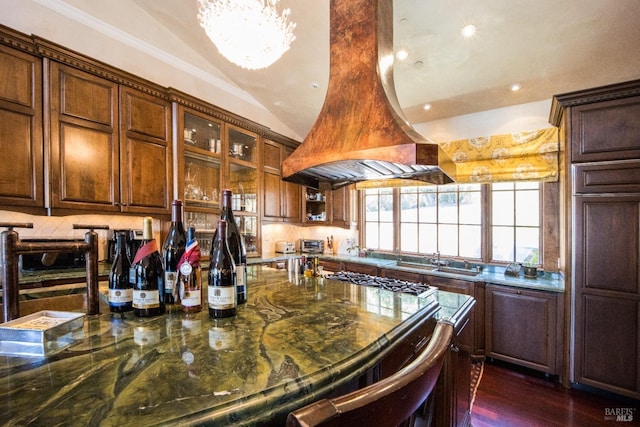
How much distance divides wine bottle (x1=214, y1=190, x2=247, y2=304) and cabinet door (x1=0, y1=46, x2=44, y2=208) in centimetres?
200

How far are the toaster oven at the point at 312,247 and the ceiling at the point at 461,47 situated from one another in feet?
7.32

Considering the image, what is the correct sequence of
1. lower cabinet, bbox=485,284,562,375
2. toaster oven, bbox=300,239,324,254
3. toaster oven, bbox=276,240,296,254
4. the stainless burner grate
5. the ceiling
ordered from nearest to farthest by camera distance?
the stainless burner grate → the ceiling → lower cabinet, bbox=485,284,562,375 → toaster oven, bbox=276,240,296,254 → toaster oven, bbox=300,239,324,254

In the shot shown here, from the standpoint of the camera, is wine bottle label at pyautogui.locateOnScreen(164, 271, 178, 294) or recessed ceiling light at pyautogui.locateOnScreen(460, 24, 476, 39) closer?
wine bottle label at pyautogui.locateOnScreen(164, 271, 178, 294)

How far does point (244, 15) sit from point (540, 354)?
12.1 ft


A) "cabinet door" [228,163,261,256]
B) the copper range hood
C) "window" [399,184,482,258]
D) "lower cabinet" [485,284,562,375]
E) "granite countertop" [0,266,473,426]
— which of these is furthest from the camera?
"cabinet door" [228,163,261,256]

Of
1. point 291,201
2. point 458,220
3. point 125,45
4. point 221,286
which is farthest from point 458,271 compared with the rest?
point 125,45

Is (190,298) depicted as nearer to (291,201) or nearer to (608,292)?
(608,292)

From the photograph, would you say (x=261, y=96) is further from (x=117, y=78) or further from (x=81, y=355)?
(x=81, y=355)

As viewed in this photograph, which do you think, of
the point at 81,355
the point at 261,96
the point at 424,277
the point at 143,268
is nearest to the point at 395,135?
the point at 143,268

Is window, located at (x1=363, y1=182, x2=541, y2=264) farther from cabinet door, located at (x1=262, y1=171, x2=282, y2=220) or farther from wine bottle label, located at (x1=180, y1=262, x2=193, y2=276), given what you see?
wine bottle label, located at (x1=180, y1=262, x2=193, y2=276)

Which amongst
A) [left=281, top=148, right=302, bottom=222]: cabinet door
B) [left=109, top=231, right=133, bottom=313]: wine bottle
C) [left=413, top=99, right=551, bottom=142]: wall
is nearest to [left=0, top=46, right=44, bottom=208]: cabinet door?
[left=109, top=231, right=133, bottom=313]: wine bottle

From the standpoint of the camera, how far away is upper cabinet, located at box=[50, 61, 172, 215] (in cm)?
230

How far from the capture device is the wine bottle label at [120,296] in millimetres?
1001

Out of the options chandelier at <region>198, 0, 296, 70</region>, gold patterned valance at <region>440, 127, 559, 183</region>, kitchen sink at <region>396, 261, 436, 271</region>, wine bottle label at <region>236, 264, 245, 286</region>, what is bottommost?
kitchen sink at <region>396, 261, 436, 271</region>
